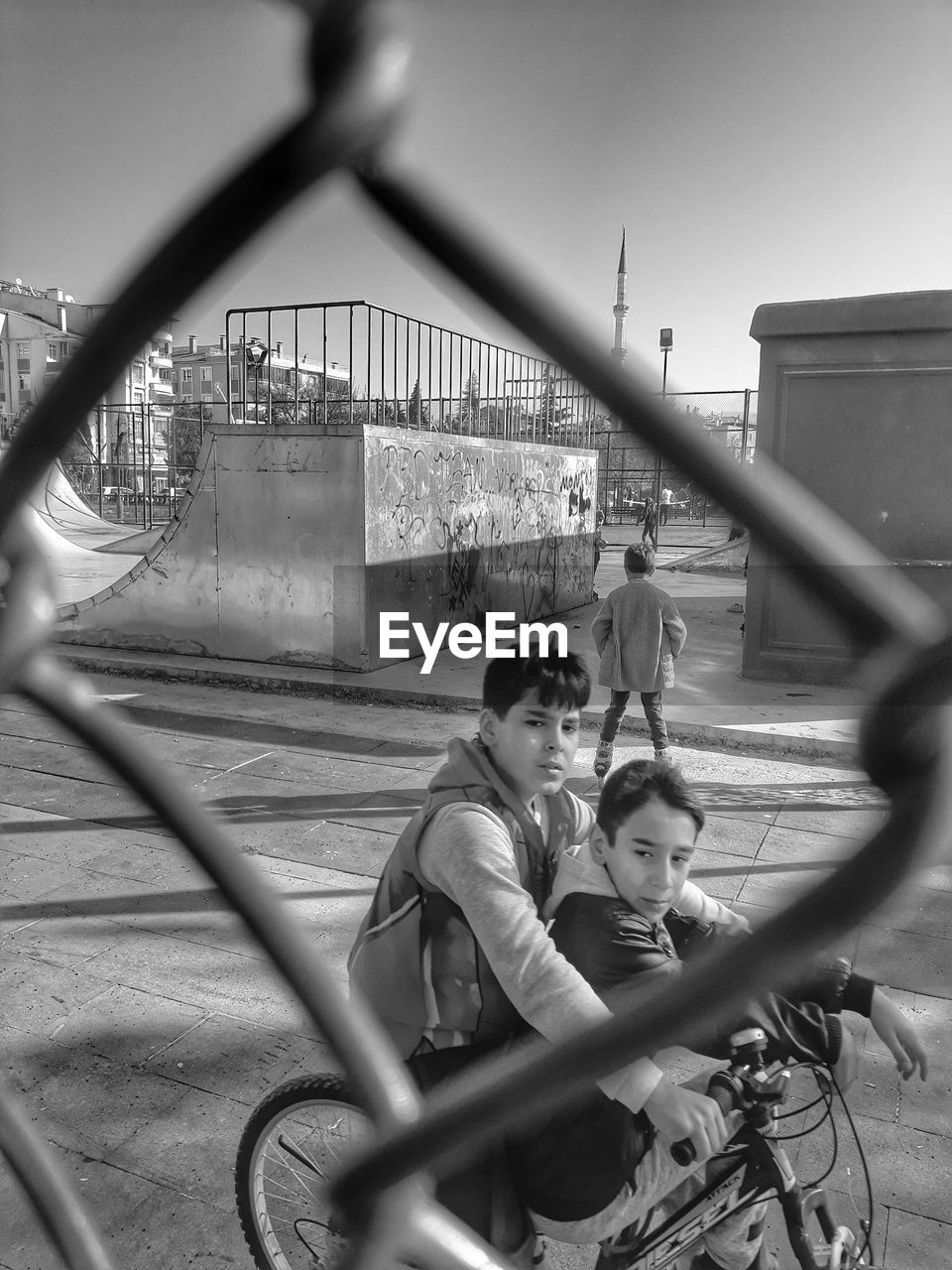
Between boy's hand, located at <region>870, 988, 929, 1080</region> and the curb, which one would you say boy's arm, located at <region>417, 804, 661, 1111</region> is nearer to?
boy's hand, located at <region>870, 988, 929, 1080</region>

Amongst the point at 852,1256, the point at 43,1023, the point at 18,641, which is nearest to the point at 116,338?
the point at 18,641

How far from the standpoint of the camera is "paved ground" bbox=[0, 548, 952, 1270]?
2.19m

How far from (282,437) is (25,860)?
15.9 feet

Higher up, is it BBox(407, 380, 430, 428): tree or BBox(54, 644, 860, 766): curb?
BBox(407, 380, 430, 428): tree

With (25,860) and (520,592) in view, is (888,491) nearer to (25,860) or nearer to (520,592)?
(520,592)

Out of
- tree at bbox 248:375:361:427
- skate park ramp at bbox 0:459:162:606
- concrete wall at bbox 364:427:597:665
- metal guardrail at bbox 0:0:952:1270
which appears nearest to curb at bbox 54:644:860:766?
concrete wall at bbox 364:427:597:665

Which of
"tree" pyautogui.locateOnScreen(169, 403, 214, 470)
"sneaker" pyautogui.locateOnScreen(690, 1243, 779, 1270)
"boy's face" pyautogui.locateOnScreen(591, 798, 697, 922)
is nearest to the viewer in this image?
"boy's face" pyautogui.locateOnScreen(591, 798, 697, 922)

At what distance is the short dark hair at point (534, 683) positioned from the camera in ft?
5.82

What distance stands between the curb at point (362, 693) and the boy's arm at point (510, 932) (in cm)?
390

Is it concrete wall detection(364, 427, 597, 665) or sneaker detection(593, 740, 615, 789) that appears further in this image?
concrete wall detection(364, 427, 597, 665)

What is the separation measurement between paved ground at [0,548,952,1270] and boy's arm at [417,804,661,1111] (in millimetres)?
430

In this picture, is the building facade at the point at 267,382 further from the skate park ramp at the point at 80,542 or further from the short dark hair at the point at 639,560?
the short dark hair at the point at 639,560

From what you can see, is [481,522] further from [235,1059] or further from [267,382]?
[235,1059]

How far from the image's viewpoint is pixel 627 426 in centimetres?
50
